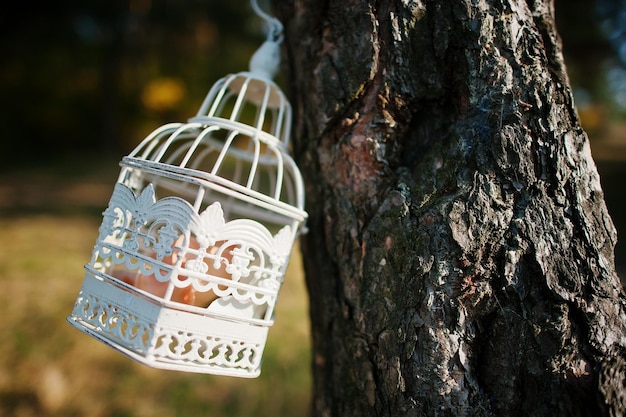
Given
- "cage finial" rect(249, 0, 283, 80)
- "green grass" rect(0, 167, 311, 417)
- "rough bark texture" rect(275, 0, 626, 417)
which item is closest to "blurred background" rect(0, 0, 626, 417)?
"green grass" rect(0, 167, 311, 417)

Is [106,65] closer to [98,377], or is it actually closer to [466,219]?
[98,377]

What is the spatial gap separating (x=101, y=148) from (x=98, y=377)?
6.12m

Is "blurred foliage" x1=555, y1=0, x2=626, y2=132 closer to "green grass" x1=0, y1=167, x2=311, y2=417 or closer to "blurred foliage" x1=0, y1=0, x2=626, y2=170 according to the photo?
"blurred foliage" x1=0, y1=0, x2=626, y2=170

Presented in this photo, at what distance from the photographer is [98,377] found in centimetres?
188

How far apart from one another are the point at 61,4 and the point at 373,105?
23.6 feet

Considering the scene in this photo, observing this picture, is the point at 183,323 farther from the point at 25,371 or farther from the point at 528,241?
the point at 25,371

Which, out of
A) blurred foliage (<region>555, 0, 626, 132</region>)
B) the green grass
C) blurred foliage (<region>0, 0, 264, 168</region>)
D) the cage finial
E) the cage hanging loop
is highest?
blurred foliage (<region>0, 0, 264, 168</region>)

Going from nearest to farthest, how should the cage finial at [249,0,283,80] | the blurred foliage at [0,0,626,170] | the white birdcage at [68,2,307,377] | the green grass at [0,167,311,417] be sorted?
the white birdcage at [68,2,307,377], the cage finial at [249,0,283,80], the green grass at [0,167,311,417], the blurred foliage at [0,0,626,170]

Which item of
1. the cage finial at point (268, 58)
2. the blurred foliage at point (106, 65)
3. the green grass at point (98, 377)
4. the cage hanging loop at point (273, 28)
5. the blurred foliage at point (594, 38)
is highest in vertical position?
the blurred foliage at point (106, 65)

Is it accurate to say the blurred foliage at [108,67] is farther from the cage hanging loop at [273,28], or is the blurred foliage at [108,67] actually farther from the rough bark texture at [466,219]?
the rough bark texture at [466,219]

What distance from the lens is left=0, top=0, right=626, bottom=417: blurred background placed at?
73.6 inches

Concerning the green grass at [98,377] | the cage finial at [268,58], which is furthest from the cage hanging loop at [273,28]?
the green grass at [98,377]

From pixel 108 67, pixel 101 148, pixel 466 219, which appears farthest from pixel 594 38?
pixel 101 148

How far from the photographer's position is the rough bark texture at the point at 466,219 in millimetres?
833
